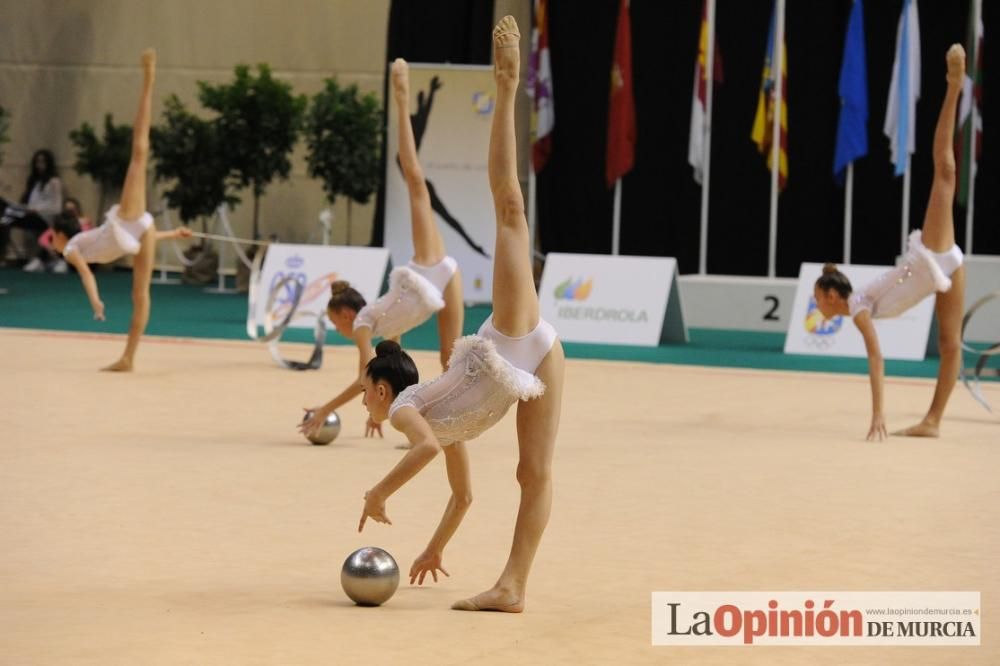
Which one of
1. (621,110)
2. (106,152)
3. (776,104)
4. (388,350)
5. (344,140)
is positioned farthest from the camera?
(106,152)

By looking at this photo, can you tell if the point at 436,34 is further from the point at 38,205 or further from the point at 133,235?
the point at 133,235

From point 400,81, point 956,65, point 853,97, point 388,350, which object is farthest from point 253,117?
point 388,350

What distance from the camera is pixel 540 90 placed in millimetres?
16922

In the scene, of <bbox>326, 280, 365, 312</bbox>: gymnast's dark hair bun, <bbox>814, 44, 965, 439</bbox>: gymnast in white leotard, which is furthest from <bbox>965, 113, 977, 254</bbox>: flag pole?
<bbox>326, 280, 365, 312</bbox>: gymnast's dark hair bun

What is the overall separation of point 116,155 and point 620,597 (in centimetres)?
1630

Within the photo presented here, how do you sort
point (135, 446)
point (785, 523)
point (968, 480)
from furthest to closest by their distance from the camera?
point (135, 446) → point (968, 480) → point (785, 523)

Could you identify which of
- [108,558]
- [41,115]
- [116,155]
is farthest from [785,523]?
[41,115]

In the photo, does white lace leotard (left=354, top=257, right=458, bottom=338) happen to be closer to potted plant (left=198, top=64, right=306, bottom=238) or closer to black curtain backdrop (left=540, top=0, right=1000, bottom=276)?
black curtain backdrop (left=540, top=0, right=1000, bottom=276)

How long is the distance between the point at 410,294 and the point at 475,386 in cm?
390

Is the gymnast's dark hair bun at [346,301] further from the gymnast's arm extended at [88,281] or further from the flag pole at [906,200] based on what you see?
the flag pole at [906,200]

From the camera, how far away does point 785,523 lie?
6.14m

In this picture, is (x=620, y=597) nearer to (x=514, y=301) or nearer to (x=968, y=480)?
(x=514, y=301)

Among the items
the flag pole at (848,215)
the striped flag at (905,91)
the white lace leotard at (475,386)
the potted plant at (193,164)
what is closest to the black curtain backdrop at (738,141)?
the flag pole at (848,215)

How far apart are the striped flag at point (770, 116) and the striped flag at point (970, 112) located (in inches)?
72.0
